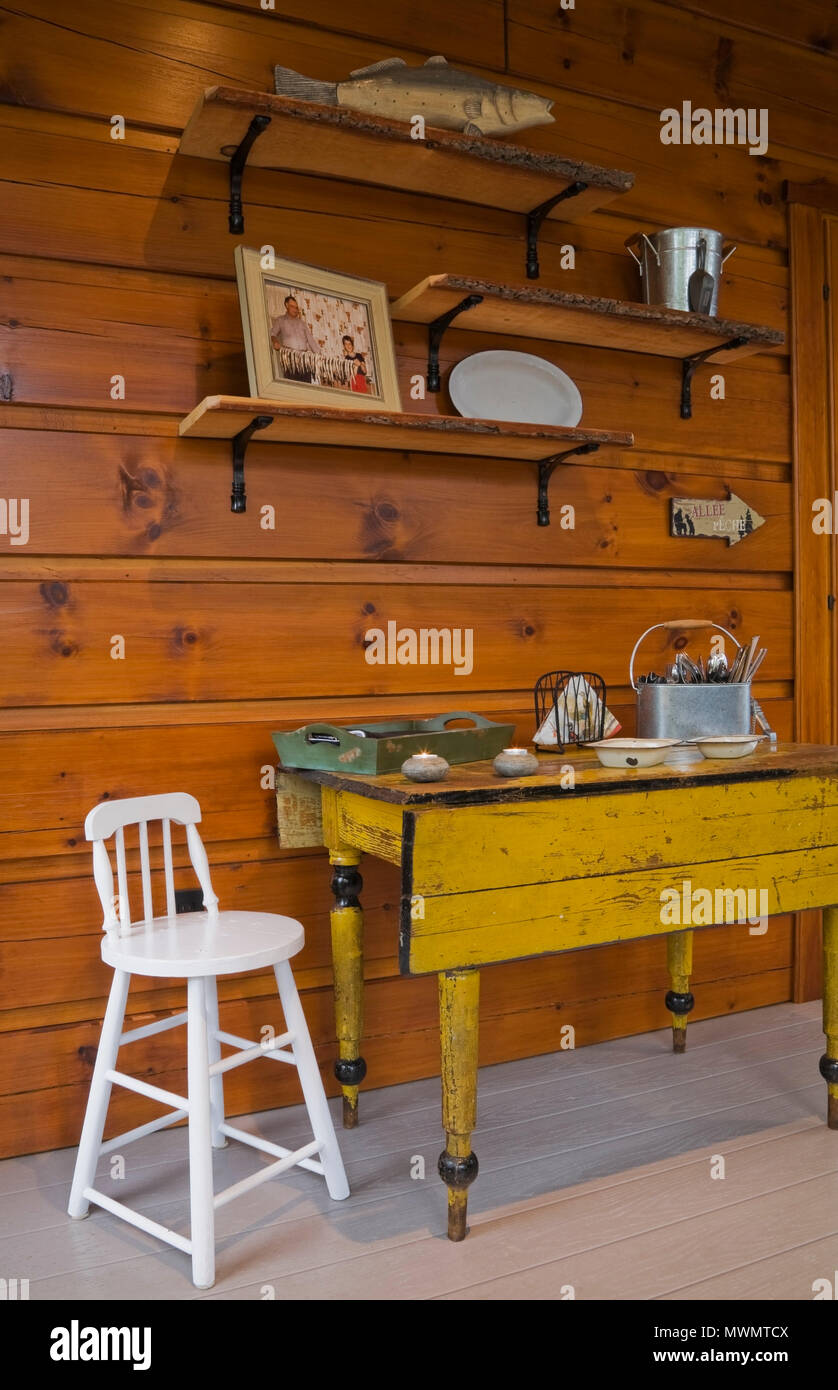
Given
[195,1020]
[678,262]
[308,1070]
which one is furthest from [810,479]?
[195,1020]

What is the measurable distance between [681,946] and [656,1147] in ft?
2.02

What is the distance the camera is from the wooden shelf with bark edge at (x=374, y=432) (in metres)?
2.14

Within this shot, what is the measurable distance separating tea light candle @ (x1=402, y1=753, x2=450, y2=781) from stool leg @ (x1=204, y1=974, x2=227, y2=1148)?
2.07 ft

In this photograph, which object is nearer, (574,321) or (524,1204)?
(524,1204)

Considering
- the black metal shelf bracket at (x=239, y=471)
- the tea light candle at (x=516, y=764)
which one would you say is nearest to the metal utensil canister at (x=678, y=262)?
the black metal shelf bracket at (x=239, y=471)

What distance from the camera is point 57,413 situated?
2.19 meters

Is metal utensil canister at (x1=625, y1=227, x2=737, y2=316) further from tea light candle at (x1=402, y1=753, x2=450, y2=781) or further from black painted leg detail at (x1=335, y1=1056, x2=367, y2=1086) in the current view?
black painted leg detail at (x1=335, y1=1056, x2=367, y2=1086)

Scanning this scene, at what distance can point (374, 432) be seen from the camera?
90.1 inches

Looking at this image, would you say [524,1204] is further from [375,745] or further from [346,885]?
[375,745]

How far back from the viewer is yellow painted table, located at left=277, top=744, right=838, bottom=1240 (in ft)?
5.87

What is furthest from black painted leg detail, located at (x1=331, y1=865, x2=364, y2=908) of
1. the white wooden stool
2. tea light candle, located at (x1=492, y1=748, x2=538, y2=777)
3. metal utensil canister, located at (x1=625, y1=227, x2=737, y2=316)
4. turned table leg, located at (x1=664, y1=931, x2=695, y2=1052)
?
metal utensil canister, located at (x1=625, y1=227, x2=737, y2=316)

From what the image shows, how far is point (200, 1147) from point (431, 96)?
85.2 inches
